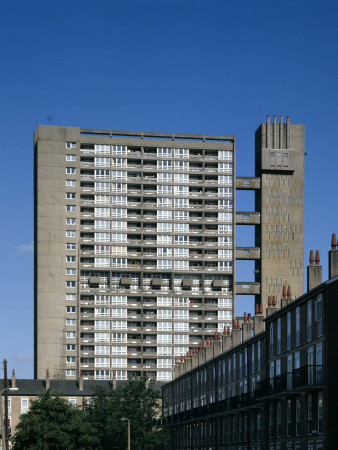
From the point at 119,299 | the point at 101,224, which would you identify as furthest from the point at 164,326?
the point at 101,224

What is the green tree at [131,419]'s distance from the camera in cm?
10681

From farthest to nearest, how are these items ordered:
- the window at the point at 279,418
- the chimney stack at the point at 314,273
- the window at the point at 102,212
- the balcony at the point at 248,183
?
1. the window at the point at 102,212
2. the balcony at the point at 248,183
3. the window at the point at 279,418
4. the chimney stack at the point at 314,273

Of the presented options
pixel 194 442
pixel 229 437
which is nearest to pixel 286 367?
pixel 229 437

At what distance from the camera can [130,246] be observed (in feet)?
591

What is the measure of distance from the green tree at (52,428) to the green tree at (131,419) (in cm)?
529

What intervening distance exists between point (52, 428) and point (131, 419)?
14512mm

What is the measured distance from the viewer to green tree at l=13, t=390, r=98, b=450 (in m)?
95.6

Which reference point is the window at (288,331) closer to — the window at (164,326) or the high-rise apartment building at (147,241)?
the high-rise apartment building at (147,241)

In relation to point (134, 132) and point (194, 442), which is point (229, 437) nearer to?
point (194, 442)

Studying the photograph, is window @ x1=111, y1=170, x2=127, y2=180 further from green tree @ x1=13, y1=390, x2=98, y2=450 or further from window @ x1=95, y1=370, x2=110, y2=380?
green tree @ x1=13, y1=390, x2=98, y2=450

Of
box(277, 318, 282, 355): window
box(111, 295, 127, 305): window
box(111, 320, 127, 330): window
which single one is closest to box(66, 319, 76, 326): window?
box(111, 320, 127, 330): window

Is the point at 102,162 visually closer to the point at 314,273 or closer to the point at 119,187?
the point at 119,187

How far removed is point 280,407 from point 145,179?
113912 mm

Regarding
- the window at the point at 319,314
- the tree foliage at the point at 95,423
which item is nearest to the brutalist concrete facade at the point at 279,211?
the tree foliage at the point at 95,423
